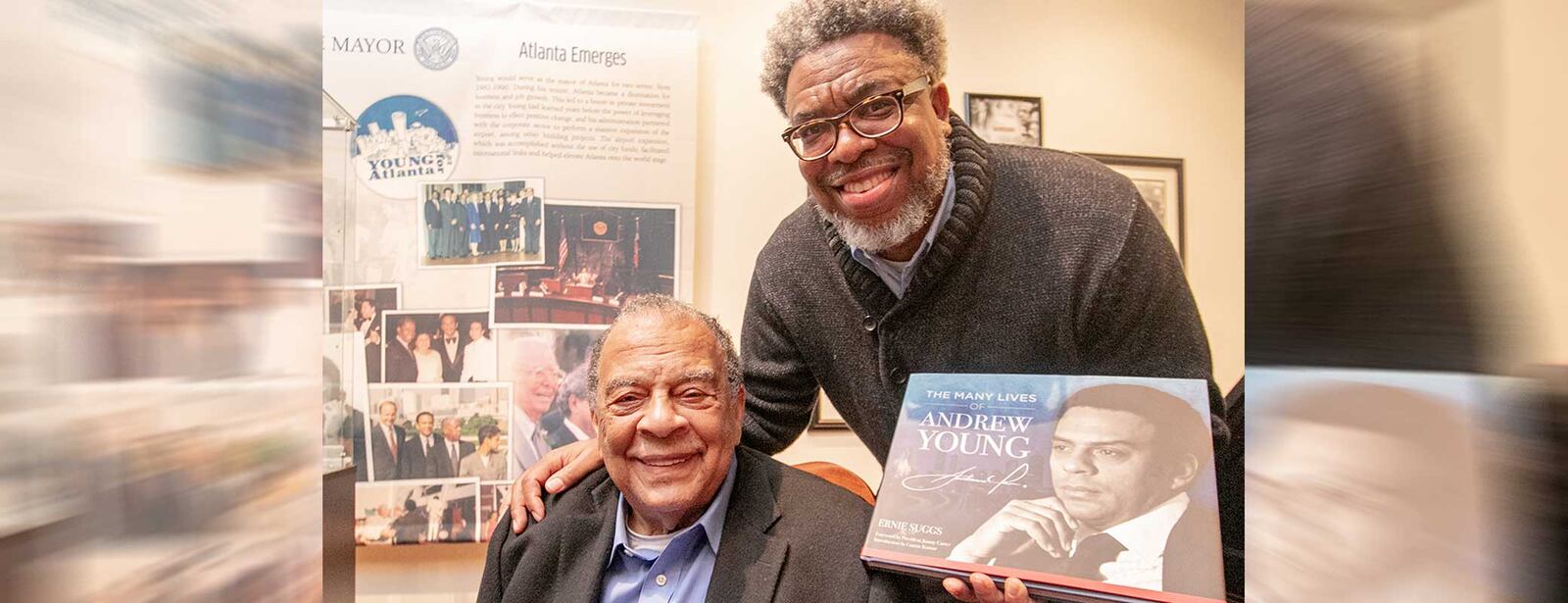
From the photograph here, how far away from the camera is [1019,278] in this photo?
127cm

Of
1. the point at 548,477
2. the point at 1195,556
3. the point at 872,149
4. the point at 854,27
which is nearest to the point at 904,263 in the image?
the point at 872,149

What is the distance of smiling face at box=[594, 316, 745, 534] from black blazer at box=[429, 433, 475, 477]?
1018mm

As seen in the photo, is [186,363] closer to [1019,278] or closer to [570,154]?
[1019,278]

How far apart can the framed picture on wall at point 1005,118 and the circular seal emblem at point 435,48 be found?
57.1 inches

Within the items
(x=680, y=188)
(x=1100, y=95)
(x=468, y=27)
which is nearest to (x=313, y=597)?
(x=680, y=188)

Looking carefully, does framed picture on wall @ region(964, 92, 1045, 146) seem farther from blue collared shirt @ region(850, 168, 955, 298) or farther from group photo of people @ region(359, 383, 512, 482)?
group photo of people @ region(359, 383, 512, 482)

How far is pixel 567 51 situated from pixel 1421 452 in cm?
239

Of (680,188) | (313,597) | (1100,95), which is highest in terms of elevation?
(1100,95)

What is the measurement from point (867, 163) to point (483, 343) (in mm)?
A: 1386

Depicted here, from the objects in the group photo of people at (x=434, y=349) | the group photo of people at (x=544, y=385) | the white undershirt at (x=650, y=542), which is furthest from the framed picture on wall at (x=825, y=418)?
the white undershirt at (x=650, y=542)

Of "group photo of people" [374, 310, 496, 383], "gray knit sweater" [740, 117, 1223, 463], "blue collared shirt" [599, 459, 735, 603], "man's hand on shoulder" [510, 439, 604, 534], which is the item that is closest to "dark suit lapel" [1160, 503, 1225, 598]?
"gray knit sweater" [740, 117, 1223, 463]

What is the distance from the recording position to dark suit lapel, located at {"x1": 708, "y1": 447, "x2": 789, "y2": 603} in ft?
4.20

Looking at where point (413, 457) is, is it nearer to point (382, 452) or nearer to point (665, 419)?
point (382, 452)

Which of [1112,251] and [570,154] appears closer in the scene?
[1112,251]
